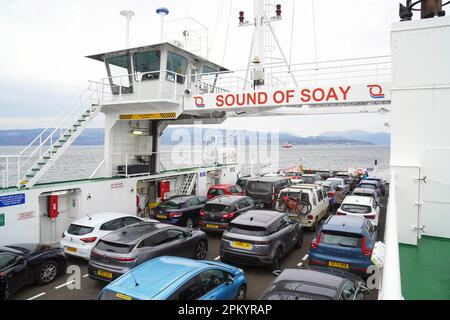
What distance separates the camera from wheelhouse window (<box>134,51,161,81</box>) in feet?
45.8

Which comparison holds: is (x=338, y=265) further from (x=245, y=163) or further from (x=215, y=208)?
(x=245, y=163)

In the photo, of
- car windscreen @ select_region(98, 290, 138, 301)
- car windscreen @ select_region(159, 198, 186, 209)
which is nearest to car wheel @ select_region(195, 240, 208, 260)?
car windscreen @ select_region(159, 198, 186, 209)

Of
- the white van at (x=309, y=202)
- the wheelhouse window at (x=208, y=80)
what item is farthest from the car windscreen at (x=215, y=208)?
the wheelhouse window at (x=208, y=80)

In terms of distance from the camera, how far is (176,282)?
16.3 feet

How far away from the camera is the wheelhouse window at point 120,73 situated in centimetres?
1447

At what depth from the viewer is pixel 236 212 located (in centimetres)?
1173

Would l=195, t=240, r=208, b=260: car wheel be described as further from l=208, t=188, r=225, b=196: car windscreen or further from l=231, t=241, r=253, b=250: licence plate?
l=208, t=188, r=225, b=196: car windscreen

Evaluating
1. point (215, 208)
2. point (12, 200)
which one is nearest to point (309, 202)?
point (215, 208)

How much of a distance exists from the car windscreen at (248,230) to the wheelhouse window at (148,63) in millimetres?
8304

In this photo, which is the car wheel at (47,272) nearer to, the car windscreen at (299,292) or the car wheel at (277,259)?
the car wheel at (277,259)

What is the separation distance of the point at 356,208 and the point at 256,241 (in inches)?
182
